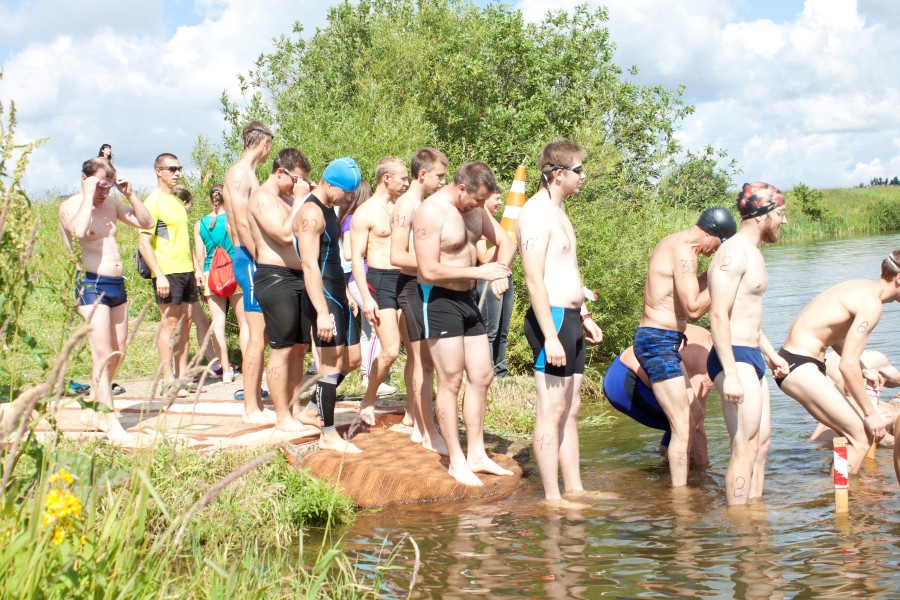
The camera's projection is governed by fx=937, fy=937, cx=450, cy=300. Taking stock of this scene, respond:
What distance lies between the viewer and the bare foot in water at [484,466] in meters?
6.88

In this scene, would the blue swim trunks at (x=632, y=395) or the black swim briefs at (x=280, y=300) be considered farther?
the blue swim trunks at (x=632, y=395)

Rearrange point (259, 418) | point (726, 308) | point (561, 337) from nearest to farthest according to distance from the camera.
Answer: point (726, 308) < point (561, 337) < point (259, 418)

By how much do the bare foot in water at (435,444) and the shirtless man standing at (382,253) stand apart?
578 mm

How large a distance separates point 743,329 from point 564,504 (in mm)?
1656

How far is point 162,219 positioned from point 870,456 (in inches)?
273

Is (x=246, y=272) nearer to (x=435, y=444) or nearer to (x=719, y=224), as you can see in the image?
(x=435, y=444)

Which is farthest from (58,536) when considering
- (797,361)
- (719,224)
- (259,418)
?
(797,361)

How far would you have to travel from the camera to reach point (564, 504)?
6316 mm

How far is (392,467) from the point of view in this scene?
265 inches

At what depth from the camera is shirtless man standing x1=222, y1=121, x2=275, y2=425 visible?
23.9 ft

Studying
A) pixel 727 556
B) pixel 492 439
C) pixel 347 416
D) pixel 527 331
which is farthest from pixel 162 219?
pixel 727 556

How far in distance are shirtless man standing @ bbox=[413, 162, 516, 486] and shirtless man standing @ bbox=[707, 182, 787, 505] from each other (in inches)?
55.0

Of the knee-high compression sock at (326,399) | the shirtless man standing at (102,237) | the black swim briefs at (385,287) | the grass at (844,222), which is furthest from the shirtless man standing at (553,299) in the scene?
the grass at (844,222)

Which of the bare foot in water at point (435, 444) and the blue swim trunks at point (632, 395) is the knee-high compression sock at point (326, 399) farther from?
the blue swim trunks at point (632, 395)
